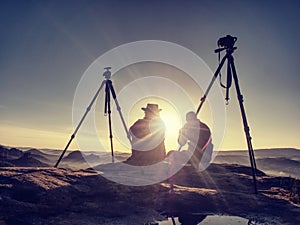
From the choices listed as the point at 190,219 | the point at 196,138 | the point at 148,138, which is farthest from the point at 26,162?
the point at 190,219

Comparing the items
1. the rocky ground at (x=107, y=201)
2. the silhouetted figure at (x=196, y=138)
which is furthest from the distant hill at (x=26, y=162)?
the silhouetted figure at (x=196, y=138)

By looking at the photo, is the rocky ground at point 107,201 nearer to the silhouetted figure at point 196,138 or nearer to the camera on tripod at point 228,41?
the silhouetted figure at point 196,138

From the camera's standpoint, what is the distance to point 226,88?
1303 centimetres

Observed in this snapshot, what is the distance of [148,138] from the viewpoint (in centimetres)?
1908

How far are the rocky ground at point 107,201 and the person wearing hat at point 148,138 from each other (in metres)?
6.05

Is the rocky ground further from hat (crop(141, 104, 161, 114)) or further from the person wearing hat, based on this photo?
hat (crop(141, 104, 161, 114))

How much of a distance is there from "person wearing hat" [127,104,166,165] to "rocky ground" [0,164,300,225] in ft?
19.9

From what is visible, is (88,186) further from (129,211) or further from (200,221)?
(200,221)

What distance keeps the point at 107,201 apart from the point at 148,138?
29.5 ft

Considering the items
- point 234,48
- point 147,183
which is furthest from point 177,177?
point 234,48

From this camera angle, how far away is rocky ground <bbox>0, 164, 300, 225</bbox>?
8648mm

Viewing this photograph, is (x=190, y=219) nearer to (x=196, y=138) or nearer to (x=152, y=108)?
(x=196, y=138)

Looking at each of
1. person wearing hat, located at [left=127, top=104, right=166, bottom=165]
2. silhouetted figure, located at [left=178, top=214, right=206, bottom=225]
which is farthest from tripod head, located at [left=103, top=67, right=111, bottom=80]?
silhouetted figure, located at [left=178, top=214, right=206, bottom=225]

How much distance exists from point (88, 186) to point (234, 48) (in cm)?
887
